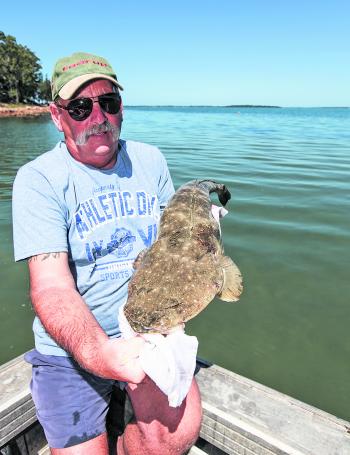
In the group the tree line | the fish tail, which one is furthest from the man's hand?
the tree line

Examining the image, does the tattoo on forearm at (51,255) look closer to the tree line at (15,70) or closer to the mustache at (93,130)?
the mustache at (93,130)

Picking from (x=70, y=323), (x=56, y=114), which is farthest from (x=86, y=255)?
(x=56, y=114)

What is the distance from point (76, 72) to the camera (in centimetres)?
306

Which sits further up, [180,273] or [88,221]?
[88,221]

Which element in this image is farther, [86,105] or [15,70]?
[15,70]

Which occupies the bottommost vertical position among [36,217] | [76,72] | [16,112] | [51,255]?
[16,112]

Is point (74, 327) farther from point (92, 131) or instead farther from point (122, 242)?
point (92, 131)

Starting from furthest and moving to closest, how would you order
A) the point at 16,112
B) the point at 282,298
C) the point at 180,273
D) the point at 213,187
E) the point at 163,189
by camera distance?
the point at 16,112
the point at 282,298
the point at 213,187
the point at 163,189
the point at 180,273

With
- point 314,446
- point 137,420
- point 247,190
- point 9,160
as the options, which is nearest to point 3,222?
point 247,190

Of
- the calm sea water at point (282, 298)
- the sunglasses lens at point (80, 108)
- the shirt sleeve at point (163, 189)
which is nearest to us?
the sunglasses lens at point (80, 108)

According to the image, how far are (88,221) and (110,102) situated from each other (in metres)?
1.04

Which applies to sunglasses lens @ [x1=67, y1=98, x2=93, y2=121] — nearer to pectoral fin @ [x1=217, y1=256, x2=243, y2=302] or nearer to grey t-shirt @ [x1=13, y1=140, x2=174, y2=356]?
grey t-shirt @ [x1=13, y1=140, x2=174, y2=356]

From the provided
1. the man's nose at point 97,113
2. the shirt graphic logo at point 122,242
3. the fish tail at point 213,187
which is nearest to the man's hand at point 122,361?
the shirt graphic logo at point 122,242

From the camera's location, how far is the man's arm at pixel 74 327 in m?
2.07
